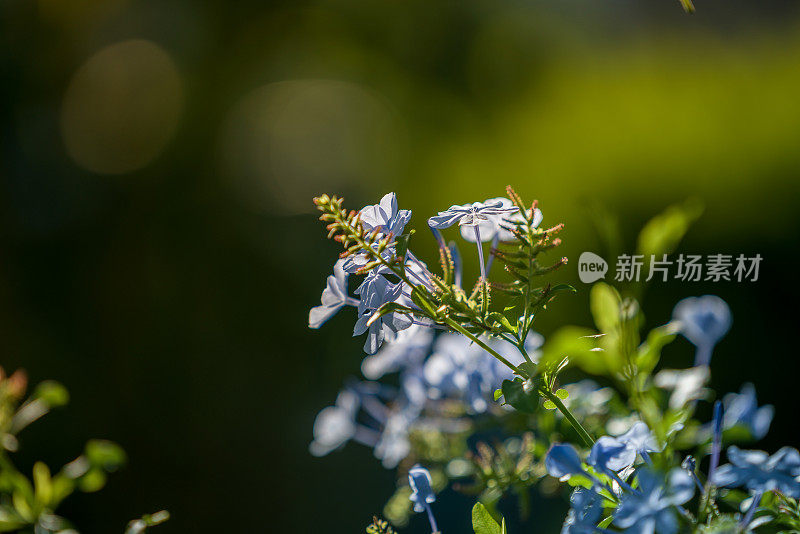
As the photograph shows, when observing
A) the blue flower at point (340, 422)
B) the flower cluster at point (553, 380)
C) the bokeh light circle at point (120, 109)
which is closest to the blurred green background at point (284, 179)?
the bokeh light circle at point (120, 109)

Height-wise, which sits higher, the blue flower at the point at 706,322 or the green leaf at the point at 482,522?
the blue flower at the point at 706,322

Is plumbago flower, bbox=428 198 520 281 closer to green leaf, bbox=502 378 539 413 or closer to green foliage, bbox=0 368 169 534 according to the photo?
green leaf, bbox=502 378 539 413

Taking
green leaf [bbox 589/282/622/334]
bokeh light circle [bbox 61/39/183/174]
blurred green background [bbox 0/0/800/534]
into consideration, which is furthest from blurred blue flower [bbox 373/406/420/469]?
bokeh light circle [bbox 61/39/183/174]

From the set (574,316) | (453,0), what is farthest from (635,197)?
(453,0)

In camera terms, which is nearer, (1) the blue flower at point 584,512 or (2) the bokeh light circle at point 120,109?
(1) the blue flower at point 584,512

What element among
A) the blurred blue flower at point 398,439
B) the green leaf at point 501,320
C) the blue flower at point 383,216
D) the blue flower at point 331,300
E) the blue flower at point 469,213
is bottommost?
the blurred blue flower at point 398,439

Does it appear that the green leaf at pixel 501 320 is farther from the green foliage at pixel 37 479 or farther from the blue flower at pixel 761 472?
the green foliage at pixel 37 479

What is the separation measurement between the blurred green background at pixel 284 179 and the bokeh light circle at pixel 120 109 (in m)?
0.01

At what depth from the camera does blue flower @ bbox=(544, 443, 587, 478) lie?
1.11 ft

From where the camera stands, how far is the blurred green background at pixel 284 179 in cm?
181

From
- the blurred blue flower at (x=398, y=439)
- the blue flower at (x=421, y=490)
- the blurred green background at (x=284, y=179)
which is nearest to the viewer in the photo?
the blue flower at (x=421, y=490)

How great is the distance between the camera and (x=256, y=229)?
281 centimetres

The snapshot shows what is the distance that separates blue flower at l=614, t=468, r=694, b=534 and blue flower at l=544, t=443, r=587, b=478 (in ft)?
0.10

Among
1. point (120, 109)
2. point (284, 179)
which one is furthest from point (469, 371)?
point (120, 109)
